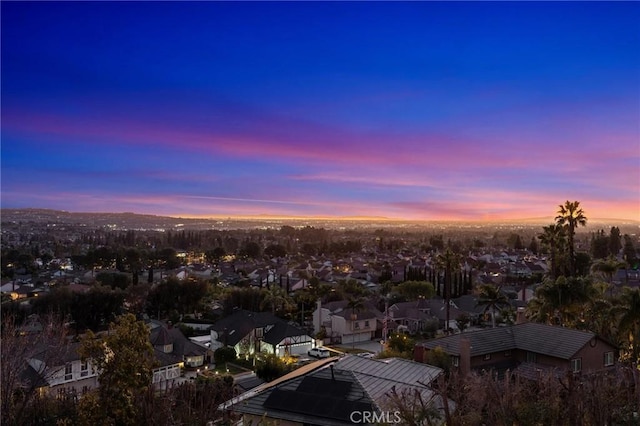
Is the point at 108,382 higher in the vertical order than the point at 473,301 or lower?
higher

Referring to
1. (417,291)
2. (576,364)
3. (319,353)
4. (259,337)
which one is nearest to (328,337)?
(259,337)

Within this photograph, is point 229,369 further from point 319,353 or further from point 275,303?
point 275,303

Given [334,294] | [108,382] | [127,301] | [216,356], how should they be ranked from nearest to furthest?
1. [108,382]
2. [216,356]
3. [127,301]
4. [334,294]

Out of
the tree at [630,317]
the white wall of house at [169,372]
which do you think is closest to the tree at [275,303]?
the white wall of house at [169,372]

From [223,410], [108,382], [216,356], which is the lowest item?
[216,356]

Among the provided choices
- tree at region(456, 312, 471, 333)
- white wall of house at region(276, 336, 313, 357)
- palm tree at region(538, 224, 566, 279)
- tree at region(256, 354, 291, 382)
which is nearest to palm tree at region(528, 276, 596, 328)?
palm tree at region(538, 224, 566, 279)

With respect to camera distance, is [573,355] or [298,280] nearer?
[573,355]

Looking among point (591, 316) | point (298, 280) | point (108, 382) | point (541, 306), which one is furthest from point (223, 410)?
point (298, 280)

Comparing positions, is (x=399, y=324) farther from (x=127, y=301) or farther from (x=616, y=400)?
(x=616, y=400)
